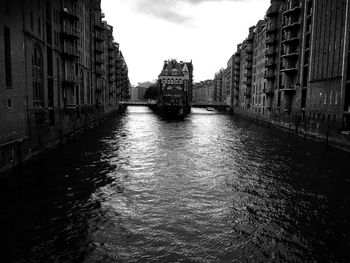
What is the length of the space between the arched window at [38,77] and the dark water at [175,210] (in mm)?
9507

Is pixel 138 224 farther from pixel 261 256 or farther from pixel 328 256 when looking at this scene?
pixel 328 256

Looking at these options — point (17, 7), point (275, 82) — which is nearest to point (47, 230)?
point (17, 7)

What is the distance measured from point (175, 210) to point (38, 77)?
26.6 metres

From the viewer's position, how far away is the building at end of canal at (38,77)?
75.6 ft

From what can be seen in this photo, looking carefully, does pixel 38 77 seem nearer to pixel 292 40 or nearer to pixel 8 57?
pixel 8 57

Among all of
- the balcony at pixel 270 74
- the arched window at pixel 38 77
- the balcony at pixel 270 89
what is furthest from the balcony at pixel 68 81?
the balcony at pixel 270 89

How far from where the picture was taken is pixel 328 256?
11266mm

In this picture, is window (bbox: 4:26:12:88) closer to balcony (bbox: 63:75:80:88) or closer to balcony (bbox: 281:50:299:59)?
balcony (bbox: 63:75:80:88)

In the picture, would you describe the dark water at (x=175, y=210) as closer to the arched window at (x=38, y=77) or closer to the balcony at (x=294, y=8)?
the arched window at (x=38, y=77)

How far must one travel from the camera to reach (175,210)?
15531 millimetres

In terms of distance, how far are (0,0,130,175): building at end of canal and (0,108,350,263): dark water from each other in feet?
8.74

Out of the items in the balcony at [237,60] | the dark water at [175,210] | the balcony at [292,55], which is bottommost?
the dark water at [175,210]

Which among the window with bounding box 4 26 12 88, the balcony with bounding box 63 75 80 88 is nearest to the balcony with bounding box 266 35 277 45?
the balcony with bounding box 63 75 80 88

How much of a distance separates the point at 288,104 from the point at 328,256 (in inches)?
2113
